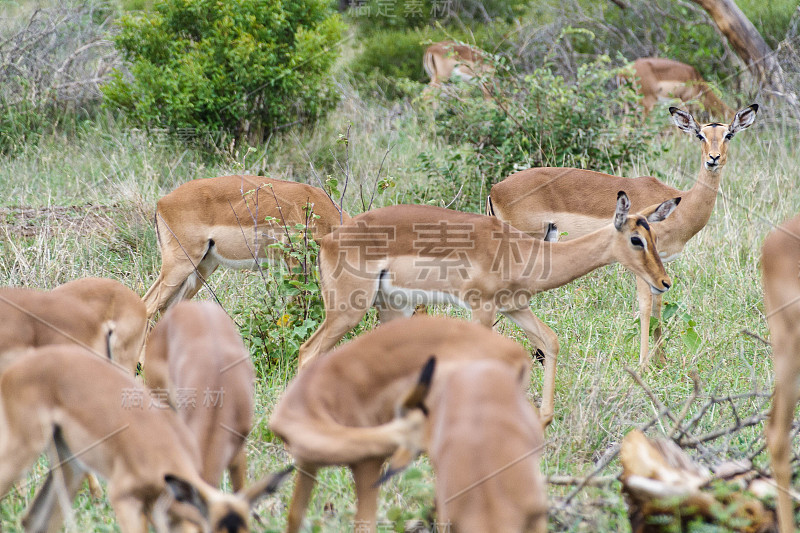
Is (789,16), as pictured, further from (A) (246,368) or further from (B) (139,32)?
(A) (246,368)

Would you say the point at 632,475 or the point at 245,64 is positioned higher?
the point at 632,475

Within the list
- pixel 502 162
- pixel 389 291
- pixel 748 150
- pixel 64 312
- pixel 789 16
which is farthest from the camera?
pixel 789 16

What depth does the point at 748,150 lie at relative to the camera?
8.89 metres

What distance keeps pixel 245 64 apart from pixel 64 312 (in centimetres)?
463

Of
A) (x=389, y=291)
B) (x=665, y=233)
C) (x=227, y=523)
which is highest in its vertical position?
(x=227, y=523)

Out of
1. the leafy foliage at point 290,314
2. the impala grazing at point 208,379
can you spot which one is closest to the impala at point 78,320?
the impala grazing at point 208,379

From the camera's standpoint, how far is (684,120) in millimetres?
6605

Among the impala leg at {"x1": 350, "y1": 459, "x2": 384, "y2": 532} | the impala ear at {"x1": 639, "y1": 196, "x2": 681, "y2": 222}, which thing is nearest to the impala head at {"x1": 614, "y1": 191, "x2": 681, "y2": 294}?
the impala ear at {"x1": 639, "y1": 196, "x2": 681, "y2": 222}

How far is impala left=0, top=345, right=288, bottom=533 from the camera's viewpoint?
266 centimetres

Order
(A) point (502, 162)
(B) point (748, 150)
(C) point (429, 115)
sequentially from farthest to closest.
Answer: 1. (C) point (429, 115)
2. (B) point (748, 150)
3. (A) point (502, 162)

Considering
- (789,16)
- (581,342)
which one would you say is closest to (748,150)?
(789,16)

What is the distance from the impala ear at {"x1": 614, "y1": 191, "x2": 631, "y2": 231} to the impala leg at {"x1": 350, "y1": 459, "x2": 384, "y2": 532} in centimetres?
244

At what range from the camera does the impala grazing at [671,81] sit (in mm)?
10094

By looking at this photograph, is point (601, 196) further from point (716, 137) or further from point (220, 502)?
point (220, 502)
